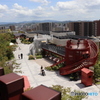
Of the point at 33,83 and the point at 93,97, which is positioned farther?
the point at 33,83

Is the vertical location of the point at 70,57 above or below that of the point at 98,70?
above

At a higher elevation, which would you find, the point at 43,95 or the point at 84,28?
the point at 84,28

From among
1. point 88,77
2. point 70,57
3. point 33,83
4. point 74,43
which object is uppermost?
point 74,43

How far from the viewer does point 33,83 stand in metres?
17.5

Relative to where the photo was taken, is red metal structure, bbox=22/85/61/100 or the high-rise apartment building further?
the high-rise apartment building

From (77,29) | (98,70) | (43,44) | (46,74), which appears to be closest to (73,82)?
(98,70)

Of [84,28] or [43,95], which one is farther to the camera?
[84,28]

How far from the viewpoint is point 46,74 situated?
20.8m

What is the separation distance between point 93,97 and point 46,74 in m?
9.14

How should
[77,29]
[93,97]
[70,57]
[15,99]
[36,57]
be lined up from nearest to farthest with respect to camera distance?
[15,99]
[93,97]
[70,57]
[36,57]
[77,29]

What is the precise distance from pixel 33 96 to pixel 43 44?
31178 millimetres

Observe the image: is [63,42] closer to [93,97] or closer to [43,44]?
[43,44]

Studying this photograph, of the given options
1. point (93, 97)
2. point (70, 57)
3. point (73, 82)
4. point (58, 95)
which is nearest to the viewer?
point (58, 95)

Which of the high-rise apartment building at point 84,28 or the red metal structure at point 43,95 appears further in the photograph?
the high-rise apartment building at point 84,28
